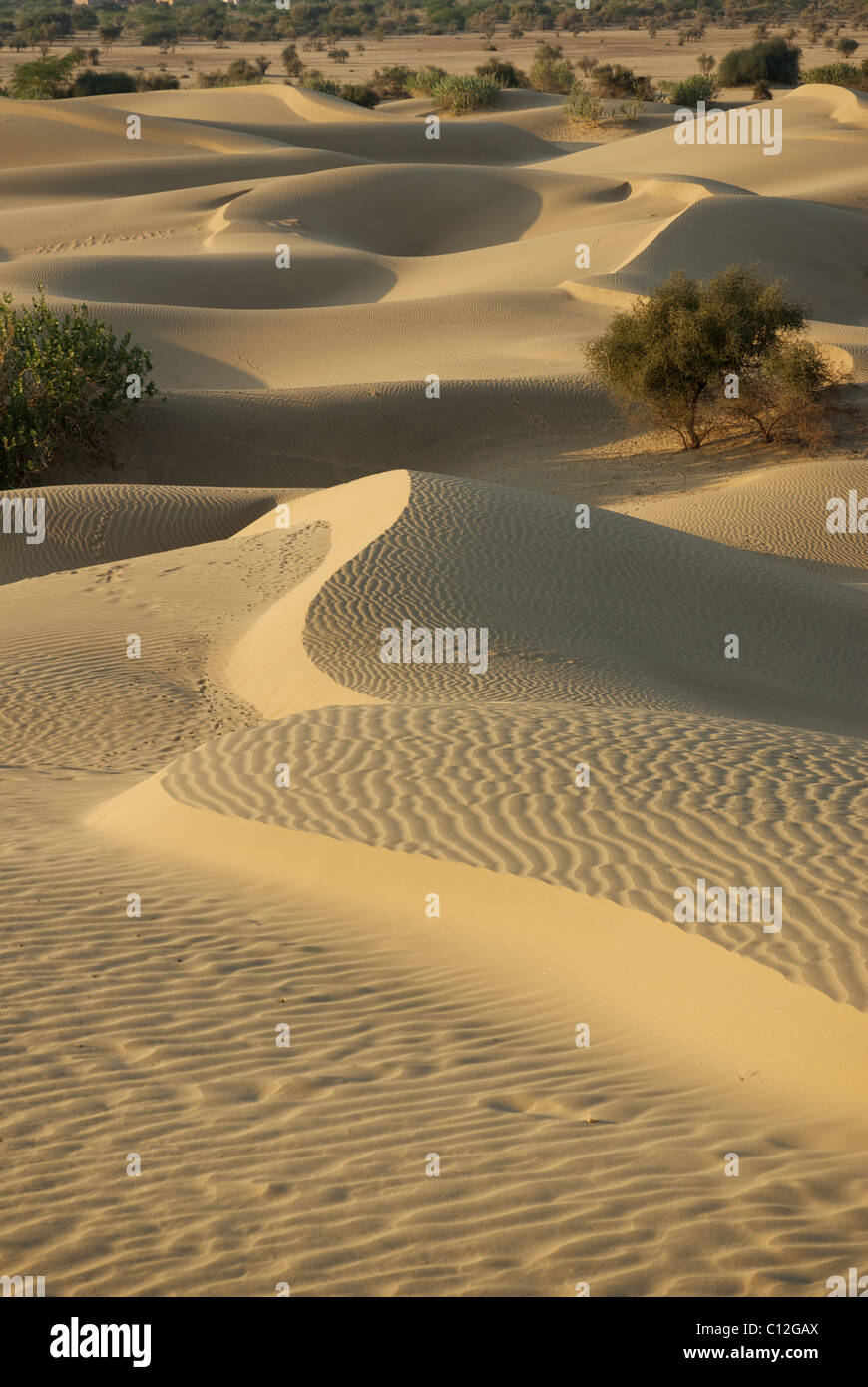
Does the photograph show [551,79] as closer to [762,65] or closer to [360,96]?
[762,65]

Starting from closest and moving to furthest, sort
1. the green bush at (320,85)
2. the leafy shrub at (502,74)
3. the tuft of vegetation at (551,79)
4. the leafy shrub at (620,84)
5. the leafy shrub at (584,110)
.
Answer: the leafy shrub at (584,110)
the green bush at (320,85)
the leafy shrub at (620,84)
the leafy shrub at (502,74)
the tuft of vegetation at (551,79)

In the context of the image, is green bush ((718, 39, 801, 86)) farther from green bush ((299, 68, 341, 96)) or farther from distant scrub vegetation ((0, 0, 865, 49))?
distant scrub vegetation ((0, 0, 865, 49))

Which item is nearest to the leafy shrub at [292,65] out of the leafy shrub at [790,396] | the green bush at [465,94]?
the green bush at [465,94]

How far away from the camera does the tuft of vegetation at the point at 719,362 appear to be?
78.2 feet

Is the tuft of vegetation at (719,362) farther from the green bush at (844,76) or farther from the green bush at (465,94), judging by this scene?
the green bush at (844,76)

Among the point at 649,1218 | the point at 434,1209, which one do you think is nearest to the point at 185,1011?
the point at 434,1209

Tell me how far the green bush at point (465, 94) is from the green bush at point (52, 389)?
48.2 meters

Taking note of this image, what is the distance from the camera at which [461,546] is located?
14789mm

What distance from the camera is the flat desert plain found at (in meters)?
4.26

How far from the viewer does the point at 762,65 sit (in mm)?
69625

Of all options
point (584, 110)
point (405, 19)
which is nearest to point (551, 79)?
point (584, 110)

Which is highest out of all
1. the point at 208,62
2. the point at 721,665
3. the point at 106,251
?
the point at 208,62

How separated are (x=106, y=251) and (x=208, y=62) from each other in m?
60.6
